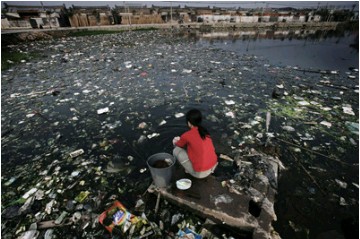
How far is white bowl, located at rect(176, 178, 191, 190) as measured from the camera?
261cm

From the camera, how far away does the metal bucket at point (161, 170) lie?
2.48 meters

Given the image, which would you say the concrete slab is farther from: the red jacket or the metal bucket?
the red jacket

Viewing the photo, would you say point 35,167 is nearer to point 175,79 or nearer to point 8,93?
point 8,93

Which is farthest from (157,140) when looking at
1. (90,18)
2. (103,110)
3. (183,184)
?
(90,18)

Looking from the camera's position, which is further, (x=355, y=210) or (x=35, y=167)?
(x=35, y=167)

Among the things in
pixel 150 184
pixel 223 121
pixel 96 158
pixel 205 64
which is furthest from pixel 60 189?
pixel 205 64

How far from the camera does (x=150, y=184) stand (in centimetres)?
296

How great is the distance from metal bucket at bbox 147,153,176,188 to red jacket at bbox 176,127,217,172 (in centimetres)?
27

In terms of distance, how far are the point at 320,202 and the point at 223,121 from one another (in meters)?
2.33

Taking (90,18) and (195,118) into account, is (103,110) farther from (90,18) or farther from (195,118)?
(90,18)

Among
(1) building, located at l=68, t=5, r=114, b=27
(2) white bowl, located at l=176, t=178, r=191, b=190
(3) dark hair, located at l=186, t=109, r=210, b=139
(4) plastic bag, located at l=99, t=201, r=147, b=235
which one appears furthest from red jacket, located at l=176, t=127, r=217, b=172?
(1) building, located at l=68, t=5, r=114, b=27

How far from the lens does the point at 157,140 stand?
3934 mm

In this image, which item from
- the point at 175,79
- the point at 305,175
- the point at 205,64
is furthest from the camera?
the point at 205,64

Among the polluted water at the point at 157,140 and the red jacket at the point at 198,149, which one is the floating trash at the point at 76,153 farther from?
the red jacket at the point at 198,149
